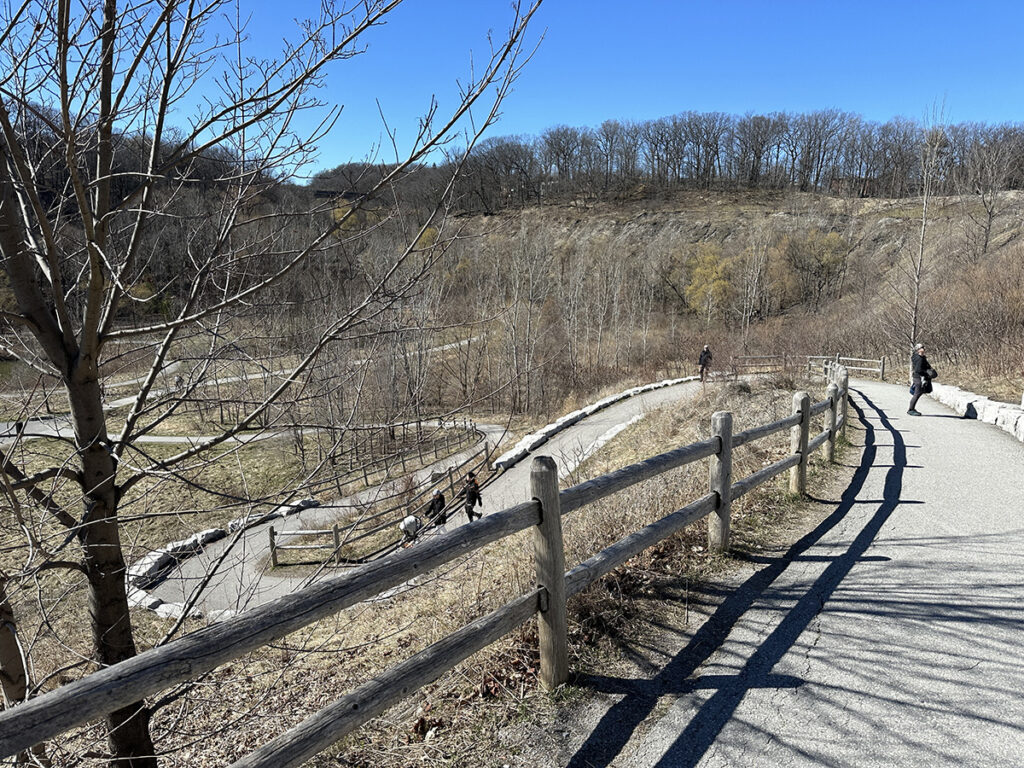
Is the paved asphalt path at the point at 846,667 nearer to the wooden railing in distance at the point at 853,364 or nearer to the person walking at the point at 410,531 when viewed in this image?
the person walking at the point at 410,531

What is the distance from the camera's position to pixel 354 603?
8.39 ft

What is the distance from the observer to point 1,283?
3.16 metres

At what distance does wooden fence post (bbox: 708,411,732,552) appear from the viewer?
535cm

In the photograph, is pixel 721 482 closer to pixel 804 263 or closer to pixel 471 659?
pixel 471 659

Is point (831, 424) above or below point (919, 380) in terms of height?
above

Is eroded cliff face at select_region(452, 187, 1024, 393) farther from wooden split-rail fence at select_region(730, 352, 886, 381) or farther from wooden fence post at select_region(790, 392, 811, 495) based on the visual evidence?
wooden fence post at select_region(790, 392, 811, 495)

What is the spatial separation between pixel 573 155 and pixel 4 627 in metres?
112

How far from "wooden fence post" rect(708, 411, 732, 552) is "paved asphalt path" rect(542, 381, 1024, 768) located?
0.38 meters

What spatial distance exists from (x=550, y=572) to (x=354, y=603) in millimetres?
1296

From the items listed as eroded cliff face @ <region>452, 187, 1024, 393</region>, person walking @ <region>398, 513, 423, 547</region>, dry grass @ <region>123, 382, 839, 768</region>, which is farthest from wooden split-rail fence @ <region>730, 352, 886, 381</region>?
dry grass @ <region>123, 382, 839, 768</region>

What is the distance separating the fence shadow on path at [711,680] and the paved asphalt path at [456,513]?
523cm

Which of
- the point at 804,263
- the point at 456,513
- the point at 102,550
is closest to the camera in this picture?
the point at 102,550

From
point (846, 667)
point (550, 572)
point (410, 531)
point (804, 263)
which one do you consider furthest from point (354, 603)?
point (804, 263)

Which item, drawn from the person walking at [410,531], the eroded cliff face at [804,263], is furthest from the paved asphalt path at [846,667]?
the eroded cliff face at [804,263]
